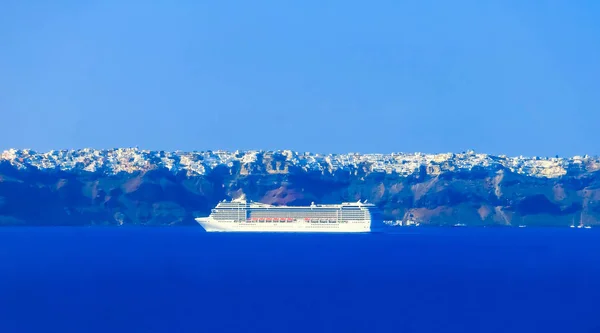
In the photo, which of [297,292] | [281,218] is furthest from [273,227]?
[297,292]

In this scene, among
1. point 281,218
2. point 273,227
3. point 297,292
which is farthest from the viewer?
point 273,227

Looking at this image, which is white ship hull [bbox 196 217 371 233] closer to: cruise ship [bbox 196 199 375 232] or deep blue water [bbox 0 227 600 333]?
cruise ship [bbox 196 199 375 232]

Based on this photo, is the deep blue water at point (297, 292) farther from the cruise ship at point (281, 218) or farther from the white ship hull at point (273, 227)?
the white ship hull at point (273, 227)

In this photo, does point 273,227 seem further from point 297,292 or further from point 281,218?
point 297,292

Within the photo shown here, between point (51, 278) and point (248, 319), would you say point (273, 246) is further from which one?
point (248, 319)

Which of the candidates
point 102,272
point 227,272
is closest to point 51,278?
point 102,272

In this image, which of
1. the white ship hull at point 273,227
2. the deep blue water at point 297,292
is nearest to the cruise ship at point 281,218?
the white ship hull at point 273,227

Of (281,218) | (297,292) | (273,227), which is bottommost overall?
(297,292)

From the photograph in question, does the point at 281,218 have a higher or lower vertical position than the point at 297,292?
higher
